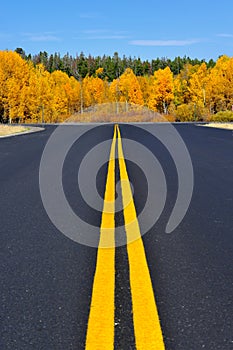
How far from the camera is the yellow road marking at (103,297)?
229 cm

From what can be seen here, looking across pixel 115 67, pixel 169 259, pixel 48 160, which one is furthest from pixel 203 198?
pixel 115 67

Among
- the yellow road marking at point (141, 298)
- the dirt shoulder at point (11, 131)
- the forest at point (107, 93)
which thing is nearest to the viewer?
the yellow road marking at point (141, 298)

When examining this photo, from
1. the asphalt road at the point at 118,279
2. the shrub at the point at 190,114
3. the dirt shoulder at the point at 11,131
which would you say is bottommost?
the shrub at the point at 190,114

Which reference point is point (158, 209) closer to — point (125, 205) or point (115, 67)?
point (125, 205)

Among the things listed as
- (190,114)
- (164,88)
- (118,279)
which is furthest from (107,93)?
(118,279)

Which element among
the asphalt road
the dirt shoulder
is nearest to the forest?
the dirt shoulder

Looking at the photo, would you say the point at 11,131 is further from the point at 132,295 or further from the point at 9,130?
the point at 132,295

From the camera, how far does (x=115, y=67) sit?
166625 millimetres

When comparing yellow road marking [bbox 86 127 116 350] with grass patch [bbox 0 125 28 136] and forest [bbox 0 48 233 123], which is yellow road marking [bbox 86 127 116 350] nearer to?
grass patch [bbox 0 125 28 136]

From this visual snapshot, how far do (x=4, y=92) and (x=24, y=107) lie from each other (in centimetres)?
462

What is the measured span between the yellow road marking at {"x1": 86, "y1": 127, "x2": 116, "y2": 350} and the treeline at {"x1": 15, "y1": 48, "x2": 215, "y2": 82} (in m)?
158

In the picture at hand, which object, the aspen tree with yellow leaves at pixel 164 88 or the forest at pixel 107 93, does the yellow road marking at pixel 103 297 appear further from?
the aspen tree with yellow leaves at pixel 164 88

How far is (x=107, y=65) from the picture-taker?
169m

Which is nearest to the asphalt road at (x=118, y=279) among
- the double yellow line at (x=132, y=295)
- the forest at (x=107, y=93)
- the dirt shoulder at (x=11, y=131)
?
the double yellow line at (x=132, y=295)
